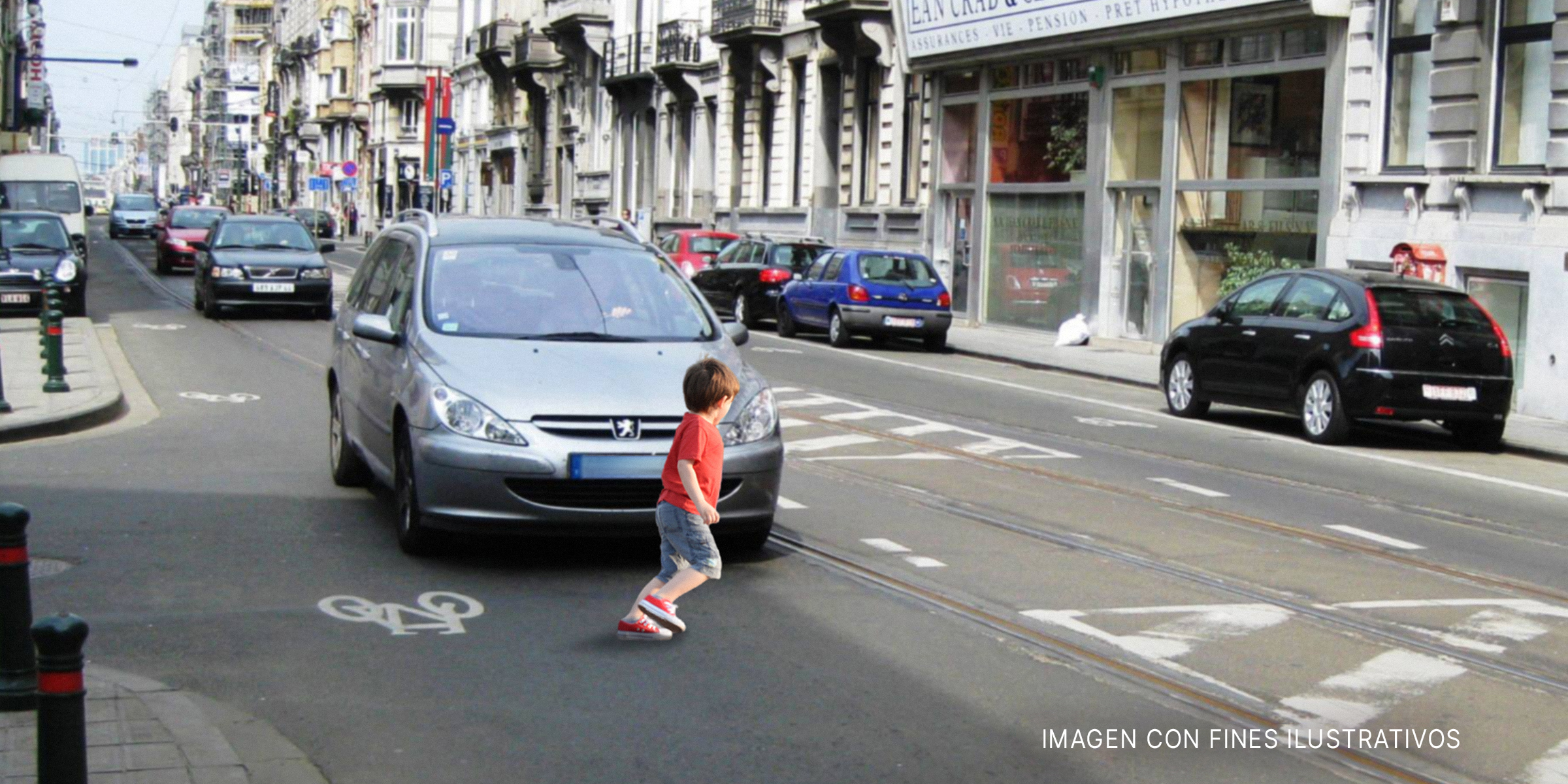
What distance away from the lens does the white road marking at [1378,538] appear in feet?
33.5

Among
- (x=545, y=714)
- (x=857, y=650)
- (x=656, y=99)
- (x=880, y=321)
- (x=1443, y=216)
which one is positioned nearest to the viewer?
(x=545, y=714)

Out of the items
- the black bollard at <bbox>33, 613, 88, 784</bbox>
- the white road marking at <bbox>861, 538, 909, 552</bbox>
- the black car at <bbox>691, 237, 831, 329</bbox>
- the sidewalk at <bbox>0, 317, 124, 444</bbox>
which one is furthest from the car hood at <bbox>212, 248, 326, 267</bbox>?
the black bollard at <bbox>33, 613, 88, 784</bbox>

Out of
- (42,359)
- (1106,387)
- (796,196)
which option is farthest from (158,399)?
(796,196)

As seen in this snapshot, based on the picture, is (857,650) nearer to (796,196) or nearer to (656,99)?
(796,196)

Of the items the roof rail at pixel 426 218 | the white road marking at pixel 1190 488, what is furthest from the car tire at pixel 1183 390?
the roof rail at pixel 426 218

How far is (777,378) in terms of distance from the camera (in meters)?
20.7

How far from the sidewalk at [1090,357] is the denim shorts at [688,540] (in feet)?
39.7

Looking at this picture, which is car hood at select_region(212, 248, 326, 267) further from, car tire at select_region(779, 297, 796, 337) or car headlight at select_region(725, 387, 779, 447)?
car headlight at select_region(725, 387, 779, 447)

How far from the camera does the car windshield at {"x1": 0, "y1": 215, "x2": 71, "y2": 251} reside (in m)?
28.1

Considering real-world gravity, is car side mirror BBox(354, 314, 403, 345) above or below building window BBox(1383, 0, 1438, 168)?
below

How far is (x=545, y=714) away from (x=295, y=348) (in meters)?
18.2

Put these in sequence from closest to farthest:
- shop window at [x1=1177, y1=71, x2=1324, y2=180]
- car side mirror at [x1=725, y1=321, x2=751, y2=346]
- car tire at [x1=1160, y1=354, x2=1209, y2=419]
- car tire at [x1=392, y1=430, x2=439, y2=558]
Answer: car tire at [x1=392, y1=430, x2=439, y2=558]
car side mirror at [x1=725, y1=321, x2=751, y2=346]
car tire at [x1=1160, y1=354, x2=1209, y2=419]
shop window at [x1=1177, y1=71, x2=1324, y2=180]

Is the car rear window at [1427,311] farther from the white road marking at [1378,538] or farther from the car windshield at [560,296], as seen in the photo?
the car windshield at [560,296]

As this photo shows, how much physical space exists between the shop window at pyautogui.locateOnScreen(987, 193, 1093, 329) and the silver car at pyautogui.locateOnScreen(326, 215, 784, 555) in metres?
21.3
